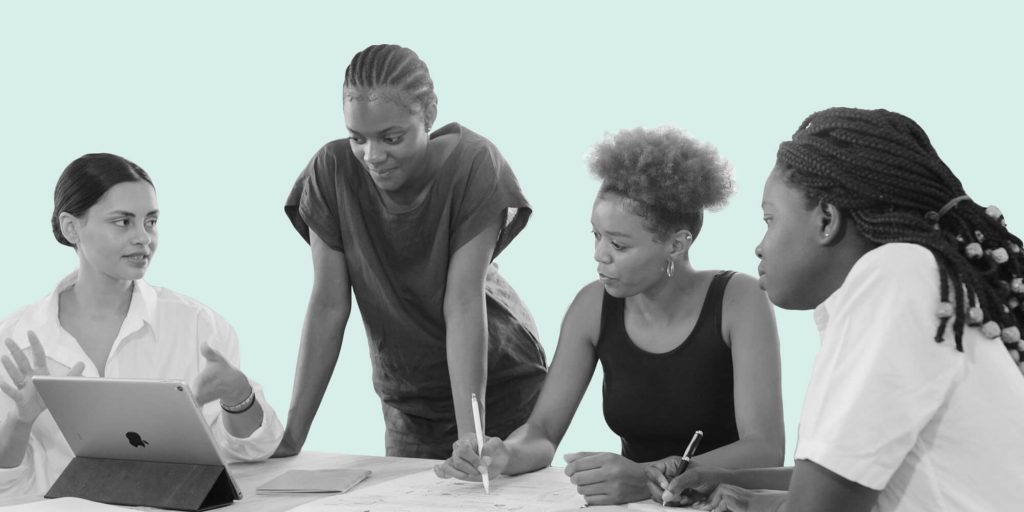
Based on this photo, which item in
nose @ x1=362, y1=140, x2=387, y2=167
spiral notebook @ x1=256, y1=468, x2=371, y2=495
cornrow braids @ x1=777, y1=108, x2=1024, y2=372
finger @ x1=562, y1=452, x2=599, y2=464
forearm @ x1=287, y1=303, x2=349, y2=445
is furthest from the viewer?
forearm @ x1=287, y1=303, x2=349, y2=445

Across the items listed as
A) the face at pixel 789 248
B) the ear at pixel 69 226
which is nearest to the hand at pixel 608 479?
the face at pixel 789 248

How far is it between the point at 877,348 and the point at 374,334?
1837 millimetres

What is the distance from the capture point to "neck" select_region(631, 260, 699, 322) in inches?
99.8

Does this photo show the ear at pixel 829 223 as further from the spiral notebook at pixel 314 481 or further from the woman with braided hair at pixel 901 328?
the spiral notebook at pixel 314 481

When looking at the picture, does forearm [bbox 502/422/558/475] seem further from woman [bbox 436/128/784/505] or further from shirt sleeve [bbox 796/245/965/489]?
shirt sleeve [bbox 796/245/965/489]

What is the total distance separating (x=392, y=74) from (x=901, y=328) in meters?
1.54

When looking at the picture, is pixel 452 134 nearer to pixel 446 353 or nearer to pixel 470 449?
pixel 446 353

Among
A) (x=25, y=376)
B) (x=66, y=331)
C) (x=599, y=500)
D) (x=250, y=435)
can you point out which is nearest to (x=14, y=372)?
(x=25, y=376)

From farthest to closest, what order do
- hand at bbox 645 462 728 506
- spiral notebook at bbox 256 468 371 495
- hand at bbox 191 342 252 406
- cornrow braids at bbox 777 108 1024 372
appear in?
hand at bbox 191 342 252 406 → spiral notebook at bbox 256 468 371 495 → hand at bbox 645 462 728 506 → cornrow braids at bbox 777 108 1024 372

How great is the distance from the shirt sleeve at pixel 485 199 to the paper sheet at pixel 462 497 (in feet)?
2.12

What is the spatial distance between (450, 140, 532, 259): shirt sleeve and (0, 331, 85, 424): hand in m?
0.94

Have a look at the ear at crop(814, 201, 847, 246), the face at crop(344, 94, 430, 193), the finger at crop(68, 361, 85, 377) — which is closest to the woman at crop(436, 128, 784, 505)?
the face at crop(344, 94, 430, 193)

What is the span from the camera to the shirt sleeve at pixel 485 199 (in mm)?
2795

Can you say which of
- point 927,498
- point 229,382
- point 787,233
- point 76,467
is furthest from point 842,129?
point 76,467
